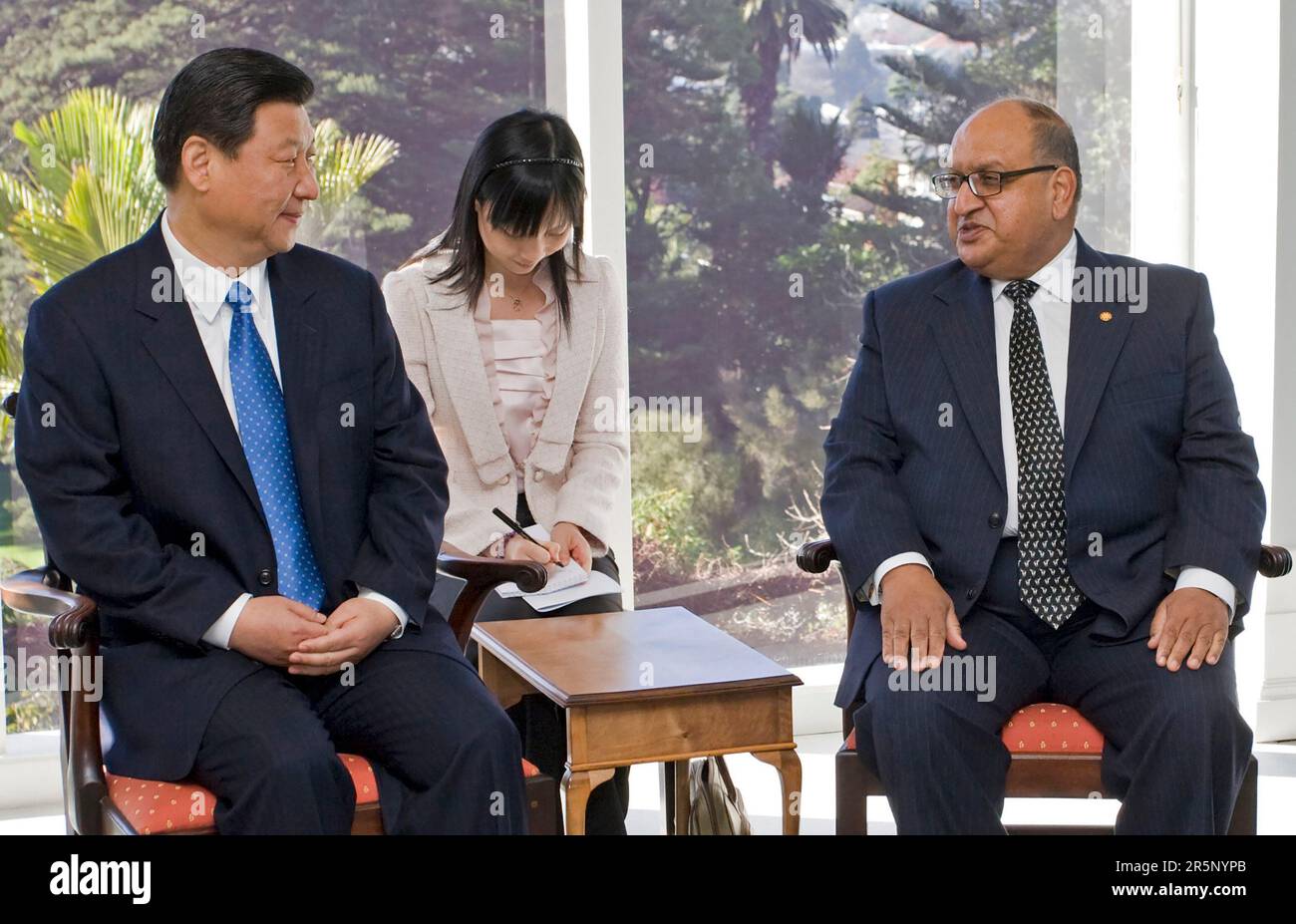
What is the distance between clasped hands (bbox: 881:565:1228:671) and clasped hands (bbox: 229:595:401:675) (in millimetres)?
978

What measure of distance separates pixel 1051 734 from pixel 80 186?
281 cm

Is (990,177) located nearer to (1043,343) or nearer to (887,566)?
(1043,343)

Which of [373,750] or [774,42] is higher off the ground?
[774,42]

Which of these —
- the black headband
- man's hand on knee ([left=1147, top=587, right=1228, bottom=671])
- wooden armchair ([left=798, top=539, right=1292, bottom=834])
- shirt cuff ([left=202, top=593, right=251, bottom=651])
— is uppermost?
the black headband

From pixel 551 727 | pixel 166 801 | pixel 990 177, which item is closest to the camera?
pixel 166 801

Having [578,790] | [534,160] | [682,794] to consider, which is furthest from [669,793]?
[534,160]

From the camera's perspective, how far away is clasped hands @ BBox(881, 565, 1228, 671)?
2.84m

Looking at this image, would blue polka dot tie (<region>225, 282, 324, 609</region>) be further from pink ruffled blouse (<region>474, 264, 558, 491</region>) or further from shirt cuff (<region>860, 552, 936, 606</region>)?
shirt cuff (<region>860, 552, 936, 606</region>)

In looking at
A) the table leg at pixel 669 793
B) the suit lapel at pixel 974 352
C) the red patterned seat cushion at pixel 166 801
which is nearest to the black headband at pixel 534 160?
the suit lapel at pixel 974 352

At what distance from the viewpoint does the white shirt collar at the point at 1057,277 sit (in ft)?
10.5

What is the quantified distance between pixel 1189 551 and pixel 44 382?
85.1 inches

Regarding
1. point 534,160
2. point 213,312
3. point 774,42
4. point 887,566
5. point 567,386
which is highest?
point 774,42

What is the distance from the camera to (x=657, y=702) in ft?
8.92

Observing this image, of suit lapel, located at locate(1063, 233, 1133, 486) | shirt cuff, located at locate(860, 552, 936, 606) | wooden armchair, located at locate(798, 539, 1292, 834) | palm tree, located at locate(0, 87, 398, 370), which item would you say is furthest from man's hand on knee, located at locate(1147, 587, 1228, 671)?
palm tree, located at locate(0, 87, 398, 370)
